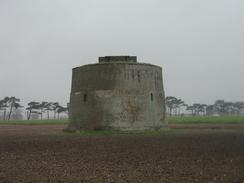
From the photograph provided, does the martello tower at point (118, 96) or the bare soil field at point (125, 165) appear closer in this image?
the bare soil field at point (125, 165)

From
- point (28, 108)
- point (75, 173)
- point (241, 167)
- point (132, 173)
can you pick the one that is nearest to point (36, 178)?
point (75, 173)

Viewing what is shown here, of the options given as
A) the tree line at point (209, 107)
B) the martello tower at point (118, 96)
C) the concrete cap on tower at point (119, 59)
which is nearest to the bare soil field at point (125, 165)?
the martello tower at point (118, 96)

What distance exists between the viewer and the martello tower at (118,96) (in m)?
25.2

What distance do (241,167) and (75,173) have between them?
16.0 feet

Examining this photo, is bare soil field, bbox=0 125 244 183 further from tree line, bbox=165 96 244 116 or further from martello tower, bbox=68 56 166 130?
tree line, bbox=165 96 244 116

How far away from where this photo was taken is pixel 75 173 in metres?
9.70

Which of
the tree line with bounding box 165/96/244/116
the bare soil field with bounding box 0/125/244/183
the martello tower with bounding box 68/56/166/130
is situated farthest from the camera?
the tree line with bounding box 165/96/244/116

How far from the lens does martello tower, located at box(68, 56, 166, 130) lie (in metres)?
25.2

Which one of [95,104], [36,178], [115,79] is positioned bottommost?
[36,178]

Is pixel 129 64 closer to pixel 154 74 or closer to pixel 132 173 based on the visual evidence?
pixel 154 74

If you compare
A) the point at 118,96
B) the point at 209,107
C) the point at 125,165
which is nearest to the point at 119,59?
the point at 118,96

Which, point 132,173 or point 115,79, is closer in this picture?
point 132,173

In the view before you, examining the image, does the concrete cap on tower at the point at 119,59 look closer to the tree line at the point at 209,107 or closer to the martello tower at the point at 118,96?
the martello tower at the point at 118,96

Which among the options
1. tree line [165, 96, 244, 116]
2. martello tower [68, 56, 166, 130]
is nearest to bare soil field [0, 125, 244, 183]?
martello tower [68, 56, 166, 130]
